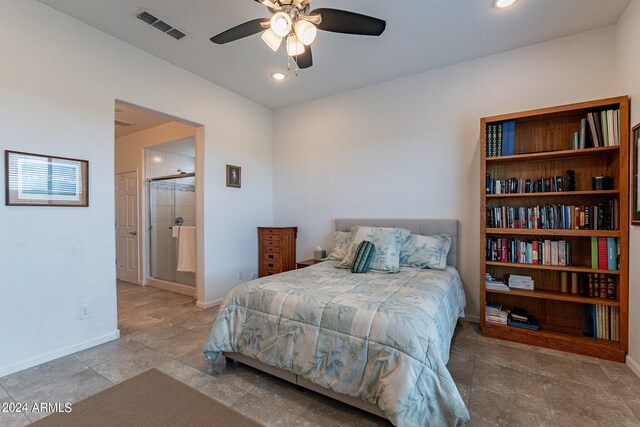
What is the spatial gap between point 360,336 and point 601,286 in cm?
226

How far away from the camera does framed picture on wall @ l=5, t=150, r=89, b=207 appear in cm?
208

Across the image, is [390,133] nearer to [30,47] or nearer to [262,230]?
[262,230]

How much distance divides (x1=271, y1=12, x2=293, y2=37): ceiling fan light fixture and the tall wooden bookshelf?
2.03m

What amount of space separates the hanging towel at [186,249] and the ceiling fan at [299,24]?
295cm

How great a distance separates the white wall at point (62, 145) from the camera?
209 centimetres

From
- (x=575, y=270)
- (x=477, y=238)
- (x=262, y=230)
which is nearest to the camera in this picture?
(x=575, y=270)

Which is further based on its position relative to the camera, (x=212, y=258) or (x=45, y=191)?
(x=212, y=258)

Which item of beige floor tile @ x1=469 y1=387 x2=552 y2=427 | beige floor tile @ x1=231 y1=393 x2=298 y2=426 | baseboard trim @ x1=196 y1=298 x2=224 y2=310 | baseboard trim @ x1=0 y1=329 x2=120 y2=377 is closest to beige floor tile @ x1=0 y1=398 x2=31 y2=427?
baseboard trim @ x1=0 y1=329 x2=120 y2=377

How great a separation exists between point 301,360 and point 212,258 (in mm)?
2281

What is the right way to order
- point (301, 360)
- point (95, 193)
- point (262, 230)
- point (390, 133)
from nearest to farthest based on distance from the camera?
point (301, 360)
point (95, 193)
point (390, 133)
point (262, 230)

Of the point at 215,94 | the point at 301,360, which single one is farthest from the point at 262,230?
the point at 301,360

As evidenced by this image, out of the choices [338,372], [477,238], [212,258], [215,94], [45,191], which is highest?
[215,94]

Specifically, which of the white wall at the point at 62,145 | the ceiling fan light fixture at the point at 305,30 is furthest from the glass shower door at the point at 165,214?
the ceiling fan light fixture at the point at 305,30

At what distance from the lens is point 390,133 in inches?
138
